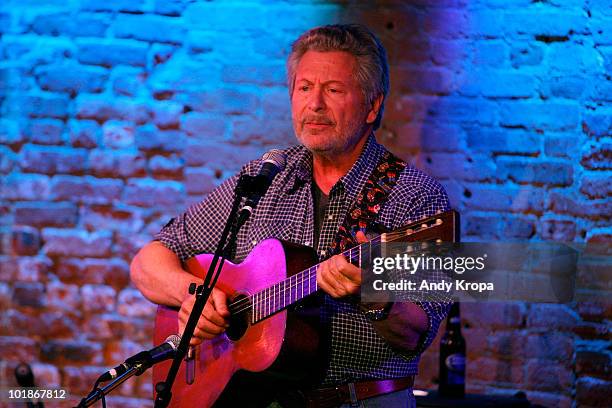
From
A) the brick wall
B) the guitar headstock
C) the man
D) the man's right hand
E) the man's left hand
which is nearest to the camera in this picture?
the guitar headstock

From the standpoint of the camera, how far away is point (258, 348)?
9.12 feet

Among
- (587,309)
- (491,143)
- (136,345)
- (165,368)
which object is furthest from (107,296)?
(587,309)

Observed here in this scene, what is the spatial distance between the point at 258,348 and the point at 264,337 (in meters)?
0.05

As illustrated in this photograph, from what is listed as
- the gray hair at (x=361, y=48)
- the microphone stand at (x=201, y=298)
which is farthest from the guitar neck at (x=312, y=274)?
the gray hair at (x=361, y=48)

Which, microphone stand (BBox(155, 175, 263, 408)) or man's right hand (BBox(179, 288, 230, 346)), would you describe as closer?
microphone stand (BBox(155, 175, 263, 408))

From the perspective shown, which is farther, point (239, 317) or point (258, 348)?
point (239, 317)

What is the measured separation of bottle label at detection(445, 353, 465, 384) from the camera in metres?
3.53

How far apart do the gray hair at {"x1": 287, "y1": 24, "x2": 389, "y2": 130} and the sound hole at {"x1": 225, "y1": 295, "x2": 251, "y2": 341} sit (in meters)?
0.89

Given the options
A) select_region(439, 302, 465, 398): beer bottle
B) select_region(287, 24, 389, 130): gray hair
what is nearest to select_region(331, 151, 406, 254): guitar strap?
select_region(287, 24, 389, 130): gray hair

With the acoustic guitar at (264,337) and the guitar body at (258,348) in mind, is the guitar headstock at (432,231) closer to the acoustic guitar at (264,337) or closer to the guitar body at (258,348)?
the acoustic guitar at (264,337)

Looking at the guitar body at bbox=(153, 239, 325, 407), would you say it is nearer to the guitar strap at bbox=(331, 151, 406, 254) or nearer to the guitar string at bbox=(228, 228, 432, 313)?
the guitar string at bbox=(228, 228, 432, 313)

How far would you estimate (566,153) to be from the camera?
3766 millimetres

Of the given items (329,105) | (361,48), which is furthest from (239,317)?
(361,48)

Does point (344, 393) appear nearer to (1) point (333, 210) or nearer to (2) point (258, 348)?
(2) point (258, 348)
